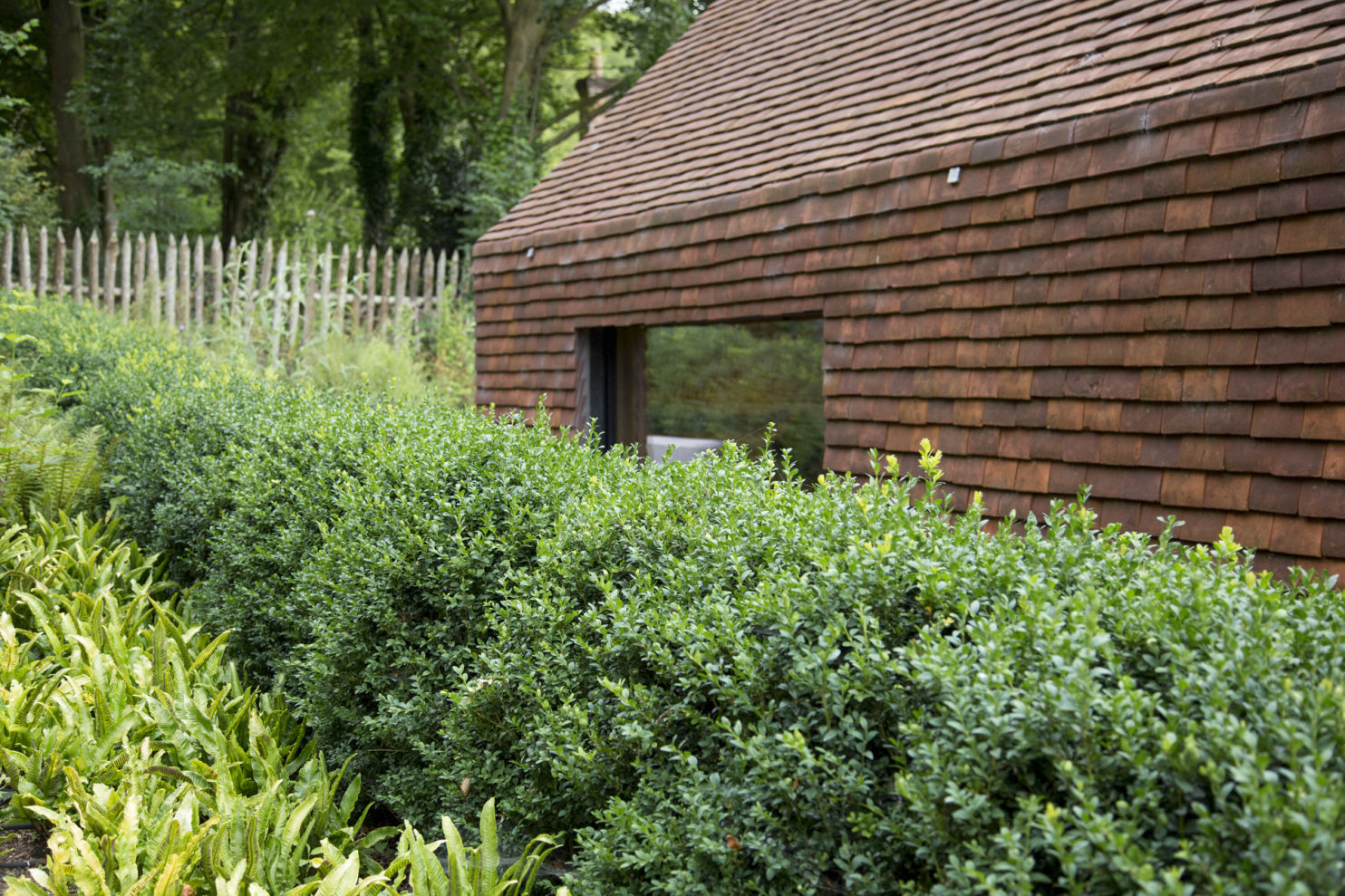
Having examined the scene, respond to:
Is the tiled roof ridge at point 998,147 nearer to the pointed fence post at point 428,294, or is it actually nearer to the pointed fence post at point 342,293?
the pointed fence post at point 342,293

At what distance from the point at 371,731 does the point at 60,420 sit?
4172mm

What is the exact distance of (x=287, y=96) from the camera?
24.0 metres

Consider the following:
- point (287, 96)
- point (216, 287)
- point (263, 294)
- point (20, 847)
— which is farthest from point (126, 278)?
point (20, 847)

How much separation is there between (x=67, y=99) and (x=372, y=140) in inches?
230

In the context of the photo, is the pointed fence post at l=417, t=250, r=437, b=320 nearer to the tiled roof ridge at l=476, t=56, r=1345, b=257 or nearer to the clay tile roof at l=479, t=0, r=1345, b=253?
the clay tile roof at l=479, t=0, r=1345, b=253

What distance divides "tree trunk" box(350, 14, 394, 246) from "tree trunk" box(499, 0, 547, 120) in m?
3.59

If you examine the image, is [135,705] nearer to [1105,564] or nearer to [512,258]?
[1105,564]

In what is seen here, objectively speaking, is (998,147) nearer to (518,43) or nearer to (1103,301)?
(1103,301)

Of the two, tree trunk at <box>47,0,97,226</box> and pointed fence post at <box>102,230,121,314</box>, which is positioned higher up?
tree trunk at <box>47,0,97,226</box>

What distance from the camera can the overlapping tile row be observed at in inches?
158

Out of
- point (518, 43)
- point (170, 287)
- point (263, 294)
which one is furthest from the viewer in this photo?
point (518, 43)

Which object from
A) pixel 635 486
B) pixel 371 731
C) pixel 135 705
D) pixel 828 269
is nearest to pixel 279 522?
pixel 135 705

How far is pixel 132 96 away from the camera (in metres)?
19.7

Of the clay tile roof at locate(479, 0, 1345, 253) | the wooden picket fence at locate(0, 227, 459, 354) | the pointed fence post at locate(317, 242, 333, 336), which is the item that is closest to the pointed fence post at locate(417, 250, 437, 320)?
the wooden picket fence at locate(0, 227, 459, 354)
